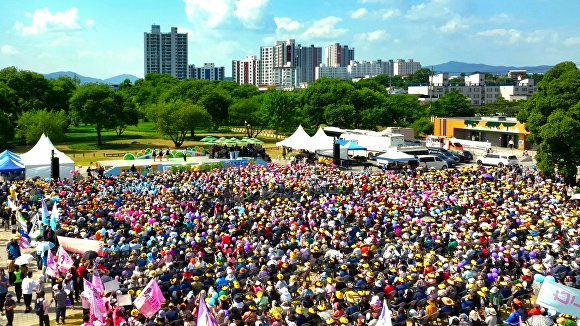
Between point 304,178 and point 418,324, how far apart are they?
58.3 ft

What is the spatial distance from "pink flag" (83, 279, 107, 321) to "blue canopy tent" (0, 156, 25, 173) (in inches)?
855

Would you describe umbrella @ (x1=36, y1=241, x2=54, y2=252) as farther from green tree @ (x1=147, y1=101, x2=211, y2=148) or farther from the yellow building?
the yellow building

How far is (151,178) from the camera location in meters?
30.0

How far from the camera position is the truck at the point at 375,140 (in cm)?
4238

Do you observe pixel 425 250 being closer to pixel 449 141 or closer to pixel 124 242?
pixel 124 242

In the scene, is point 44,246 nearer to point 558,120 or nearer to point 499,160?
point 558,120

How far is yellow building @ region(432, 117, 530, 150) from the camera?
51938 mm

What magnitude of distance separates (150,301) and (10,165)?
23210mm

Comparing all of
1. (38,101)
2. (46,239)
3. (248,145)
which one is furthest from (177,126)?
(46,239)

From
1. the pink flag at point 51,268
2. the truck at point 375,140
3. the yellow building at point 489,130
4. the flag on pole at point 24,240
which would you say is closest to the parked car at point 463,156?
the truck at point 375,140

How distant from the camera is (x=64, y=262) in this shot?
50.2 ft

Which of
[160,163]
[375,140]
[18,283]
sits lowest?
[18,283]

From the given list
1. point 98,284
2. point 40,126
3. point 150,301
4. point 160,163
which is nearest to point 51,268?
point 98,284

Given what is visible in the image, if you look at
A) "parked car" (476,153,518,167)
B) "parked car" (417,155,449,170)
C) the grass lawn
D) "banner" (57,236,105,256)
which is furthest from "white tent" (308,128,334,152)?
"banner" (57,236,105,256)
